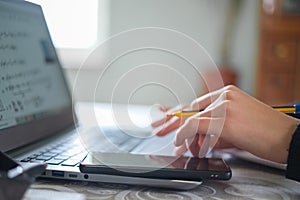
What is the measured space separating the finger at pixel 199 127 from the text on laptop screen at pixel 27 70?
23 cm

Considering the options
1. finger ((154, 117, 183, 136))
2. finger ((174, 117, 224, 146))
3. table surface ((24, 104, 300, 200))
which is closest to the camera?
table surface ((24, 104, 300, 200))

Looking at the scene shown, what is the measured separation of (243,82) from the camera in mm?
2277

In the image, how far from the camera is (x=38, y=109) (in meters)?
0.65

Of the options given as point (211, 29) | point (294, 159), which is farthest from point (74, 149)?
point (211, 29)

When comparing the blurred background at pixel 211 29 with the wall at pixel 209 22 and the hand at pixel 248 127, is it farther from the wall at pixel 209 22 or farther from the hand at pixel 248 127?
the hand at pixel 248 127

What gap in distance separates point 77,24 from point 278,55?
3.75ft

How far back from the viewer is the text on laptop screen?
549 millimetres

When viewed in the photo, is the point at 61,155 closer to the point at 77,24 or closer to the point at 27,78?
the point at 27,78

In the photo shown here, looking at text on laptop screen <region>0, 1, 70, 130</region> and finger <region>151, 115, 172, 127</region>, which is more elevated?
text on laptop screen <region>0, 1, 70, 130</region>

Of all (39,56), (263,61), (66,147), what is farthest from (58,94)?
(263,61)

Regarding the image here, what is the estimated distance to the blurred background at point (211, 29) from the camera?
2.02 metres

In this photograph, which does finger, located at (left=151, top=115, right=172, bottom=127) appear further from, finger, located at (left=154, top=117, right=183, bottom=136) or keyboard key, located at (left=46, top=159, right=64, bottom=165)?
keyboard key, located at (left=46, top=159, right=64, bottom=165)

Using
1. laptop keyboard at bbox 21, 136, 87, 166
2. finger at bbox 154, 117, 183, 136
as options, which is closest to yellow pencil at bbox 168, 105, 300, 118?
finger at bbox 154, 117, 183, 136

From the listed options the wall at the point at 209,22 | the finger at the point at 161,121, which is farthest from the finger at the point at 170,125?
the wall at the point at 209,22
